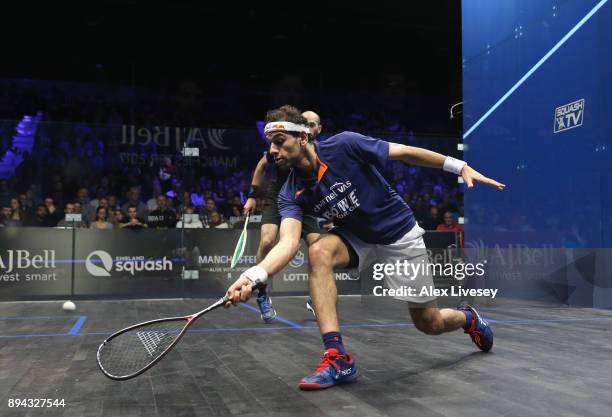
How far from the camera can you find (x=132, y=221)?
6.36m

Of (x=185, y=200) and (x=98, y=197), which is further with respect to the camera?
(x=98, y=197)

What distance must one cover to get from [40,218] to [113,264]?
88cm

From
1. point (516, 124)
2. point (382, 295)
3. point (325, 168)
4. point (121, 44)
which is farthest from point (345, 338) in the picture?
point (121, 44)

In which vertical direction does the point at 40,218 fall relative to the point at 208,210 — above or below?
below

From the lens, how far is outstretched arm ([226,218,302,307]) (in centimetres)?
162

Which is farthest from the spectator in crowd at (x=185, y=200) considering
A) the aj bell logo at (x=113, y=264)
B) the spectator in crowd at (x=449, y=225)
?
the spectator in crowd at (x=449, y=225)

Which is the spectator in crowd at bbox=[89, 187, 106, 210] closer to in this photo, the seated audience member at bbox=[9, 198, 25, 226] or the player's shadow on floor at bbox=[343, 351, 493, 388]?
the seated audience member at bbox=[9, 198, 25, 226]

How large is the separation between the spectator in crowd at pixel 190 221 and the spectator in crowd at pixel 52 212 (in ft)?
3.98

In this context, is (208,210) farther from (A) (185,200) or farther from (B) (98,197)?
(B) (98,197)

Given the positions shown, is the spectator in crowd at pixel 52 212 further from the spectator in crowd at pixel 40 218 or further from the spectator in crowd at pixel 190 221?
the spectator in crowd at pixel 190 221

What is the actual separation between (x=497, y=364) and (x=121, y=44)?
9.98m

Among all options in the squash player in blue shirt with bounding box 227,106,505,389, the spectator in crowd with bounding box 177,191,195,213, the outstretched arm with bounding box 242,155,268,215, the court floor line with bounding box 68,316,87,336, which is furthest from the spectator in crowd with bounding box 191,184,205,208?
the squash player in blue shirt with bounding box 227,106,505,389

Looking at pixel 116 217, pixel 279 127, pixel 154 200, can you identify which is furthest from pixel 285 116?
pixel 116 217

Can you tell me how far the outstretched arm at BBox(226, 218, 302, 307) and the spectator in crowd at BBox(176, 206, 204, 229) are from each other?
4.38 m
